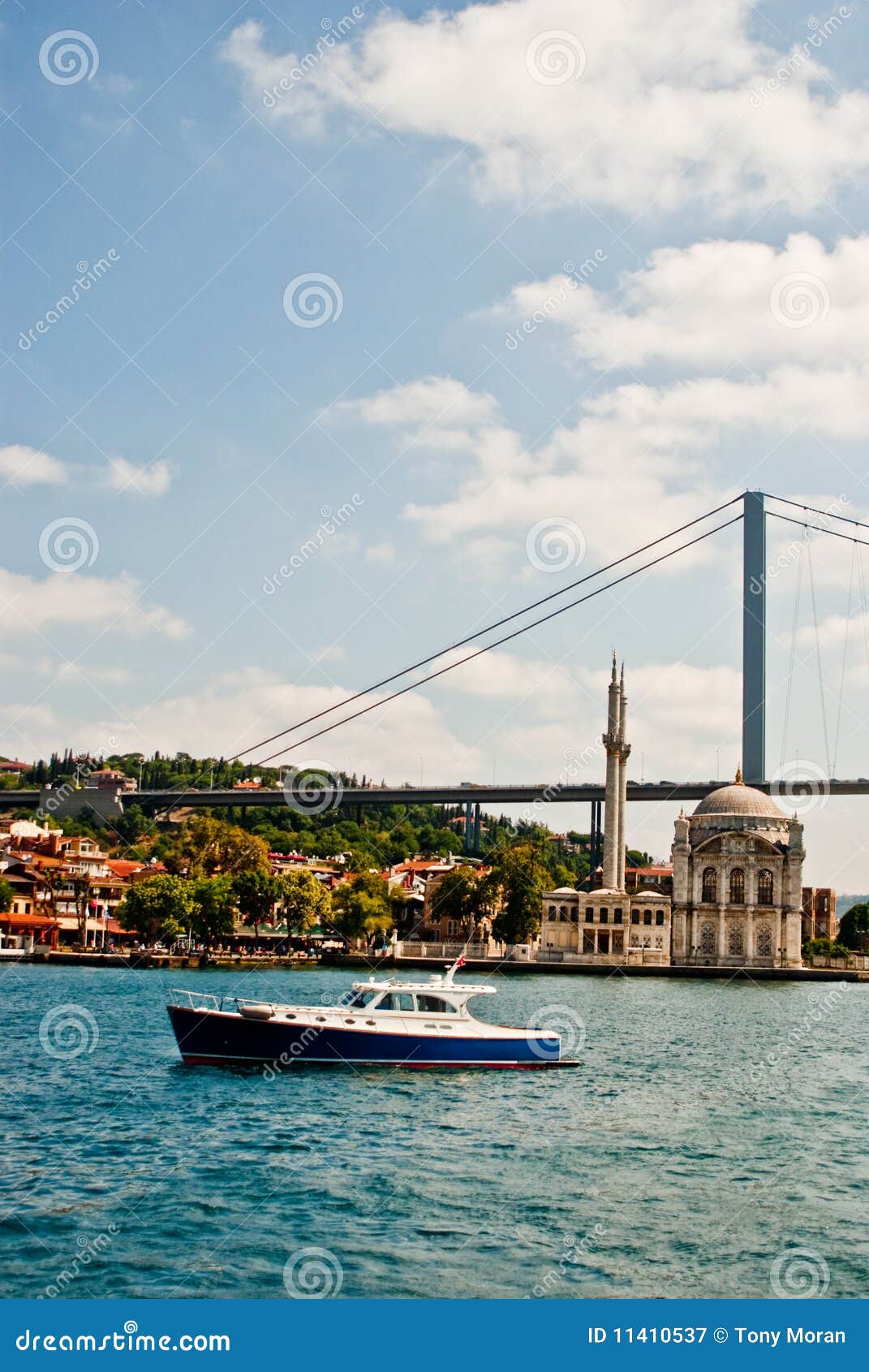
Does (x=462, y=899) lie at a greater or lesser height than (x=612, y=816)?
lesser

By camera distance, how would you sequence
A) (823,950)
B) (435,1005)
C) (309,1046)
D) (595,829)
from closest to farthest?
(309,1046) → (435,1005) → (823,950) → (595,829)

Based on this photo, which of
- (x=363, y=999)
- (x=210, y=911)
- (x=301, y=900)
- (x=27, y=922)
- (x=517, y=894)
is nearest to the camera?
(x=363, y=999)

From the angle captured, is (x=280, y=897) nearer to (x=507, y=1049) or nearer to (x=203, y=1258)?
(x=507, y=1049)

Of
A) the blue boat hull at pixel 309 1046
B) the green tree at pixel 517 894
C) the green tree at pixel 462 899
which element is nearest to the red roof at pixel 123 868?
the green tree at pixel 462 899

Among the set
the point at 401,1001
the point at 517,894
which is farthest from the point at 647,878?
the point at 401,1001

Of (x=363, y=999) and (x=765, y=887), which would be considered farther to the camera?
(x=765, y=887)

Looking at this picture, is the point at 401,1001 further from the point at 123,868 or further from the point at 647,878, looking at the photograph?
the point at 647,878

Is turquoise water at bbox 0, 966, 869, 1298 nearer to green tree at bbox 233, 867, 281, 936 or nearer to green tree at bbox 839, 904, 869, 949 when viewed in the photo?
green tree at bbox 233, 867, 281, 936

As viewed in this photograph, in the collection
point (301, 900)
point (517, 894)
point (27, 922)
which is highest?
point (517, 894)
